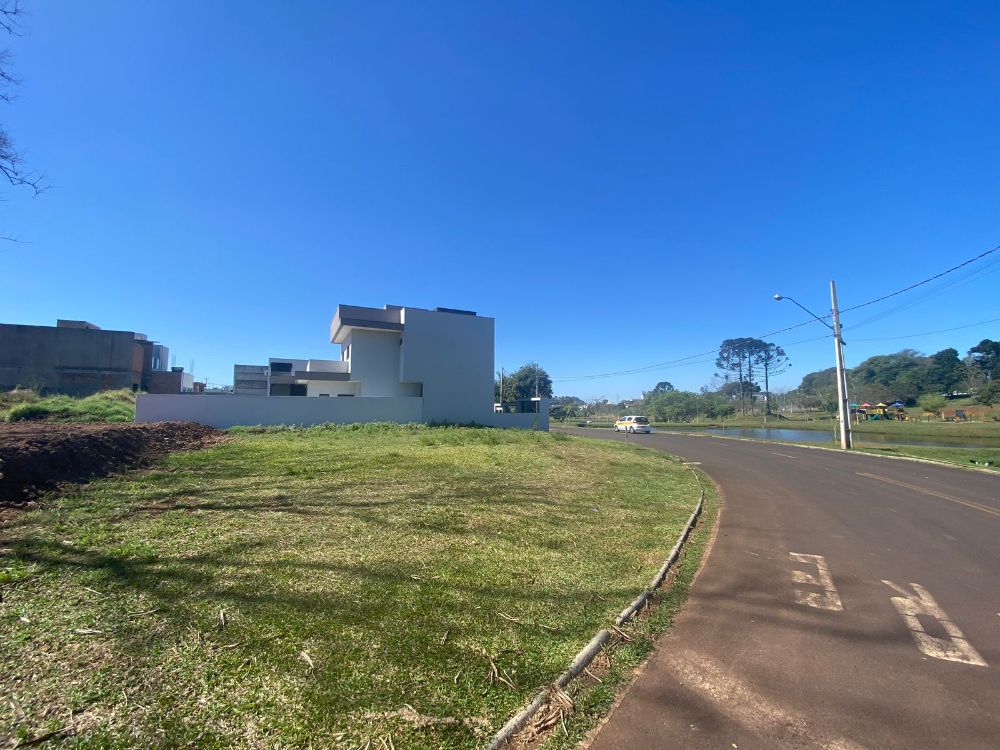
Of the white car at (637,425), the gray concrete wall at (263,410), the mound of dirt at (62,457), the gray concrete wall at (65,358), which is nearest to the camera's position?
the mound of dirt at (62,457)

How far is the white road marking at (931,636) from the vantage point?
355 centimetres

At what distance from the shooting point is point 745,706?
292 centimetres

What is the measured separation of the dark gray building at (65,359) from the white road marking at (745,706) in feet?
165

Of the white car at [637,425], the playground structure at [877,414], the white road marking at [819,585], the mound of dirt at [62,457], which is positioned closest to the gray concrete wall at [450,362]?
the white car at [637,425]

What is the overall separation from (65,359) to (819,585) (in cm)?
5379

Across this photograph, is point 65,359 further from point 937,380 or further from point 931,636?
point 937,380

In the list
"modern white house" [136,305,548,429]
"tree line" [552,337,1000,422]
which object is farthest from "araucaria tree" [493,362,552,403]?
"modern white house" [136,305,548,429]

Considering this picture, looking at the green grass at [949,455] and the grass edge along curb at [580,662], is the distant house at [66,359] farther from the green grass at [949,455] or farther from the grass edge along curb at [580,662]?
the green grass at [949,455]

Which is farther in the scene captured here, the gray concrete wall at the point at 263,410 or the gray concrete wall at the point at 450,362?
the gray concrete wall at the point at 450,362

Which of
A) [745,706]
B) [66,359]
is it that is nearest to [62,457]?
[745,706]

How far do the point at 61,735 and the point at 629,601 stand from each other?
13.5ft

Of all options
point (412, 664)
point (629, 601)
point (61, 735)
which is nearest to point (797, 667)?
point (629, 601)

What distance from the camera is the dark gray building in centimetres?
3728

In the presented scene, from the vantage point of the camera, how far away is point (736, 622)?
4.14m
